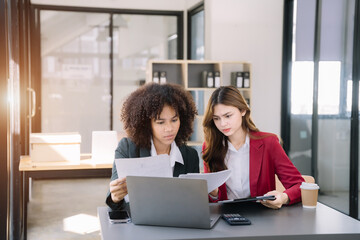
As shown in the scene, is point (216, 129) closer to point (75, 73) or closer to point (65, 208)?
point (65, 208)

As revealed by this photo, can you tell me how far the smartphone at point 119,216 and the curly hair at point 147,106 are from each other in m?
0.42

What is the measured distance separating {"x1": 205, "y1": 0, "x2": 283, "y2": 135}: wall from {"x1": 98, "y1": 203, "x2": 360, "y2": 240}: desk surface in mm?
4155

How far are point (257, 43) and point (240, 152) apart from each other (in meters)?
3.78

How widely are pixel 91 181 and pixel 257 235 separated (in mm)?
5927

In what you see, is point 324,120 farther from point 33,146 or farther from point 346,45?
point 33,146

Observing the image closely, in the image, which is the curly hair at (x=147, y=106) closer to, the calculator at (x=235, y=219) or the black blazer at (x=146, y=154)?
the black blazer at (x=146, y=154)

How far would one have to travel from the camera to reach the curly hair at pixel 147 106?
220cm

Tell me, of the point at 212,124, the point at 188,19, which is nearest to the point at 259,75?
the point at 188,19

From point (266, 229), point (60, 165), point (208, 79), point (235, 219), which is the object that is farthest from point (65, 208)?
point (266, 229)

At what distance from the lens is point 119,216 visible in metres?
1.88

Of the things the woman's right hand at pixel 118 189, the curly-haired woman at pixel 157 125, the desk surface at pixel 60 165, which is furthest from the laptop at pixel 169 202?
the desk surface at pixel 60 165

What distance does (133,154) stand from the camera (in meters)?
2.26

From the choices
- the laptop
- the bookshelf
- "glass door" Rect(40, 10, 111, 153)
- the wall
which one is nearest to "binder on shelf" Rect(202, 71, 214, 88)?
the bookshelf

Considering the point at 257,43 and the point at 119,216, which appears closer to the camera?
the point at 119,216
